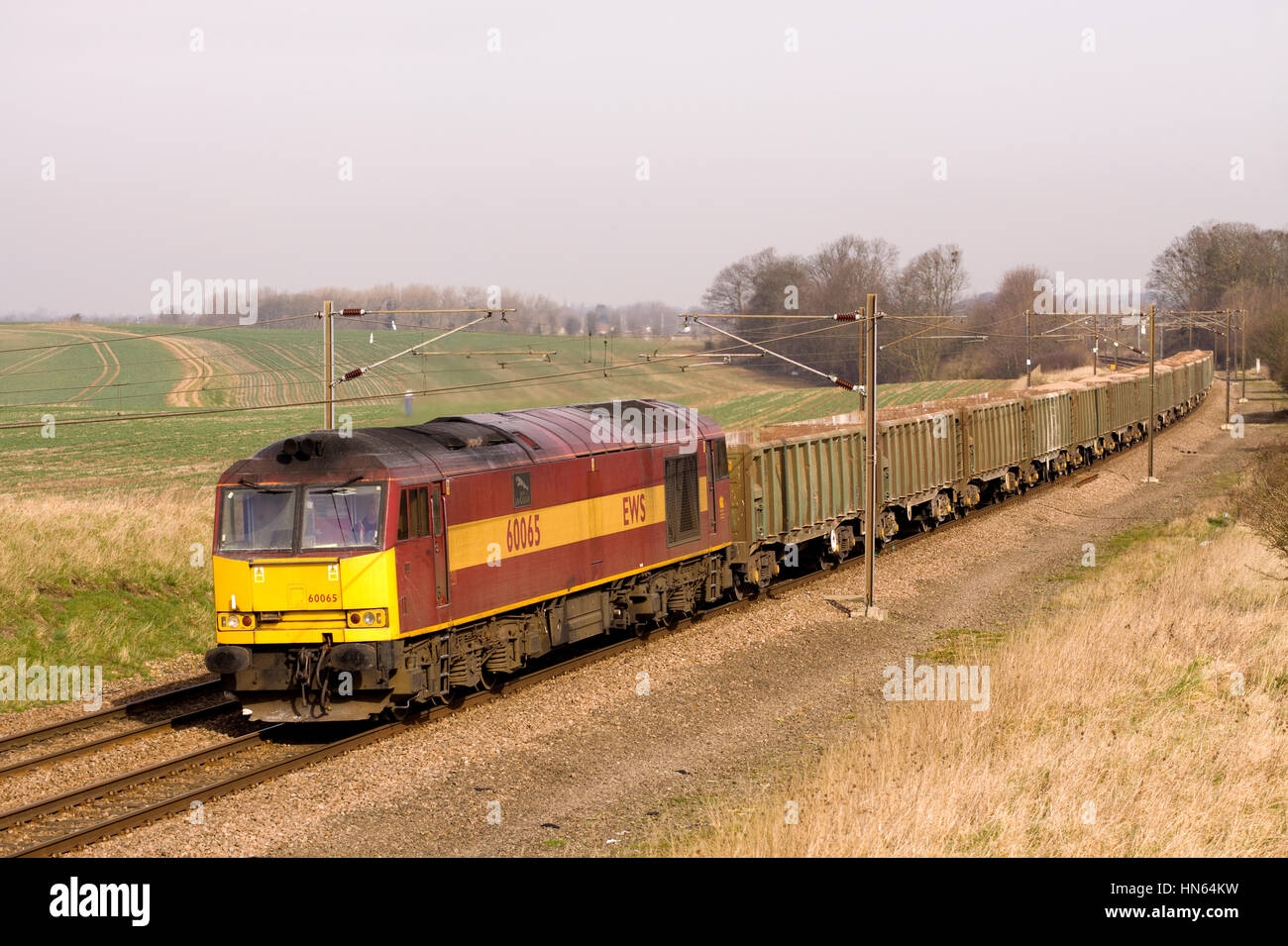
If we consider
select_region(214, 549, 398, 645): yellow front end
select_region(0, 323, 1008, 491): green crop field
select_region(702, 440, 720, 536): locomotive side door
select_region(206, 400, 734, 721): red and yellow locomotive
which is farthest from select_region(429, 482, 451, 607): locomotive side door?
select_region(0, 323, 1008, 491): green crop field

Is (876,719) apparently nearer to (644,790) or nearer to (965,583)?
(644,790)

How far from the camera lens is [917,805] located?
424 inches

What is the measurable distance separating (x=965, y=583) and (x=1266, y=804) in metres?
14.7

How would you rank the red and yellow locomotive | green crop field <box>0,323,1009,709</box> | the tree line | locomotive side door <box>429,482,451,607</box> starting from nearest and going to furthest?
the red and yellow locomotive → locomotive side door <box>429,482,451,607</box> → green crop field <box>0,323,1009,709</box> → the tree line

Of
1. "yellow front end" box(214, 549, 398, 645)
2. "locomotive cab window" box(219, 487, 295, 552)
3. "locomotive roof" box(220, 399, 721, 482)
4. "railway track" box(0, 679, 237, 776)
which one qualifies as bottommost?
"railway track" box(0, 679, 237, 776)

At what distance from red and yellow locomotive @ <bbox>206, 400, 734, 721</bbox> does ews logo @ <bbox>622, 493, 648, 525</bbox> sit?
148 millimetres

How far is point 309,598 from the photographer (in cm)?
1436

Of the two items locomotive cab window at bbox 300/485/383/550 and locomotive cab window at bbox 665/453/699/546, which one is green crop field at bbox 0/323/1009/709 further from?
locomotive cab window at bbox 300/485/383/550

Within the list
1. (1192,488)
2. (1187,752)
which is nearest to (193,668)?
(1187,752)

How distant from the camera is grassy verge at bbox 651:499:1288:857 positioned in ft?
34.2

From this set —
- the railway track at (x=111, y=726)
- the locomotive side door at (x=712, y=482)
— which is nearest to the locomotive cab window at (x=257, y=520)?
the railway track at (x=111, y=726)

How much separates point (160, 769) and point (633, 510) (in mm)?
8613

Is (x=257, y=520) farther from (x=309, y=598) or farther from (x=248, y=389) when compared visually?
(x=248, y=389)

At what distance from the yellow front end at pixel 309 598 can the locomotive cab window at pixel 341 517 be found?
0.20 metres
